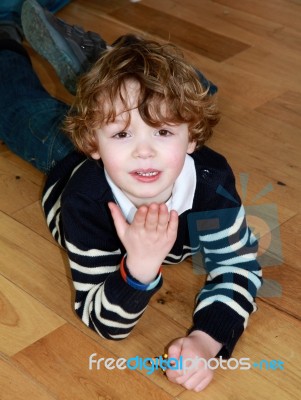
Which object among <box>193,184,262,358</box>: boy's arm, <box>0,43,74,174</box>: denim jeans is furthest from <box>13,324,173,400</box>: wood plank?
<box>0,43,74,174</box>: denim jeans

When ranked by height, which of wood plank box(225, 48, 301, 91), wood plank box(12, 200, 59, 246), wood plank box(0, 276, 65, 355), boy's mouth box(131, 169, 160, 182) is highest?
boy's mouth box(131, 169, 160, 182)

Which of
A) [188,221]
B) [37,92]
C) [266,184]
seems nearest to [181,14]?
[37,92]

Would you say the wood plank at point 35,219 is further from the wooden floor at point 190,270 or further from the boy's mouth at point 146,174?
the boy's mouth at point 146,174

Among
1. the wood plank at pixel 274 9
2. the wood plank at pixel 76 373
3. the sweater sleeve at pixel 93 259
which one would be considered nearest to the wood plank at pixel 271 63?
the wood plank at pixel 274 9

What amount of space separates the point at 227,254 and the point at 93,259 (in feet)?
0.74

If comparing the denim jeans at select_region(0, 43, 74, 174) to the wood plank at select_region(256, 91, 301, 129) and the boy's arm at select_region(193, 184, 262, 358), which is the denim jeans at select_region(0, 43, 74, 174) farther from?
the wood plank at select_region(256, 91, 301, 129)

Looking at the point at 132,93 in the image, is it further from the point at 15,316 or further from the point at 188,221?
the point at 15,316

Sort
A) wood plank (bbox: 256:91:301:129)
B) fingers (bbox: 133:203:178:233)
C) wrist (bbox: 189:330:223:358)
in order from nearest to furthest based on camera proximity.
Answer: fingers (bbox: 133:203:178:233) < wrist (bbox: 189:330:223:358) < wood plank (bbox: 256:91:301:129)

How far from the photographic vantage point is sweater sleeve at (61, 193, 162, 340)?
3.85 ft

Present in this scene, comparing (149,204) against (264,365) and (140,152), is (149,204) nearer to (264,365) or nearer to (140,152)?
(140,152)

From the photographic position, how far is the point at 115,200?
123 centimetres

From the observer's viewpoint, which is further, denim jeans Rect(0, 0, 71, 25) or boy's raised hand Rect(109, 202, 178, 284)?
denim jeans Rect(0, 0, 71, 25)

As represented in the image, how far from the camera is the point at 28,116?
1645 millimetres

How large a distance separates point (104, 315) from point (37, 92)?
0.74 metres
